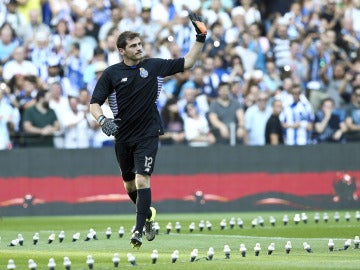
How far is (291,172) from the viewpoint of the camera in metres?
25.0

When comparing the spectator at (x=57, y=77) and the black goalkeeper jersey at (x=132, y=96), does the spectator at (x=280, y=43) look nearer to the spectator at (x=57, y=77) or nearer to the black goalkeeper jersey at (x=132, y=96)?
the spectator at (x=57, y=77)

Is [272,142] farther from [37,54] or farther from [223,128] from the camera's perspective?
[37,54]

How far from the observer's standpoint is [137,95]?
15.8m

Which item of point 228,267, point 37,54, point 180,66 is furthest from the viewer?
point 37,54

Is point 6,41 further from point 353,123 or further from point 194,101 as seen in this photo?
point 353,123

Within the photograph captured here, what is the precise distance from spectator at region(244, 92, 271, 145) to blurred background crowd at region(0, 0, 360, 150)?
0.8 inches

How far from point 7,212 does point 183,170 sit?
373 cm

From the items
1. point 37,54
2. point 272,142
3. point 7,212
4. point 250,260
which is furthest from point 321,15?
point 250,260

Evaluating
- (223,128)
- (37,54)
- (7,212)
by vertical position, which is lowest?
(7,212)

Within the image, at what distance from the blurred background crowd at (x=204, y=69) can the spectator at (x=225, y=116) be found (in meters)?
0.02

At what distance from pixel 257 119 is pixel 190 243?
27.3 ft

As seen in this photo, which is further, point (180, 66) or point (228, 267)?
point (180, 66)

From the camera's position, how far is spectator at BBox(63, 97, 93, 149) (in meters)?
24.6

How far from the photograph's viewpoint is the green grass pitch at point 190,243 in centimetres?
1315
